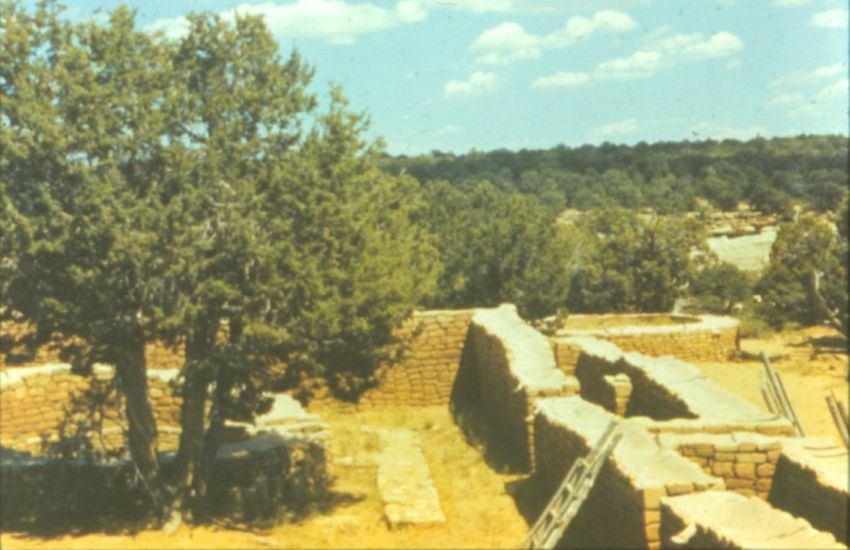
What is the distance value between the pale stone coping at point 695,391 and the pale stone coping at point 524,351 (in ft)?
4.51

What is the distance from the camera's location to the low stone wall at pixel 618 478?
7469 millimetres

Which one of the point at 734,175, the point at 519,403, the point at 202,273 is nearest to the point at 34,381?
the point at 202,273

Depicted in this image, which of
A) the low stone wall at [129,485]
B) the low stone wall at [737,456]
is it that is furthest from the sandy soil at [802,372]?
the low stone wall at [129,485]

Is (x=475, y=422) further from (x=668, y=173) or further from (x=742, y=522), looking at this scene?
(x=668, y=173)

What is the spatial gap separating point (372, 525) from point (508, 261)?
16.0 metres

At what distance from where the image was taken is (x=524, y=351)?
1440cm

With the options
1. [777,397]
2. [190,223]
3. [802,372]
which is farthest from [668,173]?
[190,223]

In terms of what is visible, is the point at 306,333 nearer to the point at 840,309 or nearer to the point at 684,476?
the point at 684,476

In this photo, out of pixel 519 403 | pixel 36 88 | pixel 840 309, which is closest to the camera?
pixel 36 88

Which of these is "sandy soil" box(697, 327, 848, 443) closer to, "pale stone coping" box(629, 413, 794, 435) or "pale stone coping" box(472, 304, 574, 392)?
"pale stone coping" box(629, 413, 794, 435)

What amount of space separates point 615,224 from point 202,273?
2503cm

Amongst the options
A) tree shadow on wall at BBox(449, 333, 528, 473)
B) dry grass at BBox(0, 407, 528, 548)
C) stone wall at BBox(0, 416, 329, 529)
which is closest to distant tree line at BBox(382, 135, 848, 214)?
tree shadow on wall at BBox(449, 333, 528, 473)

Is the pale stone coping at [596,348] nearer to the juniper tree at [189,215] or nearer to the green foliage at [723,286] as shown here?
the juniper tree at [189,215]

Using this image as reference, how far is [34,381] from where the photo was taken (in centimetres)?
1459
